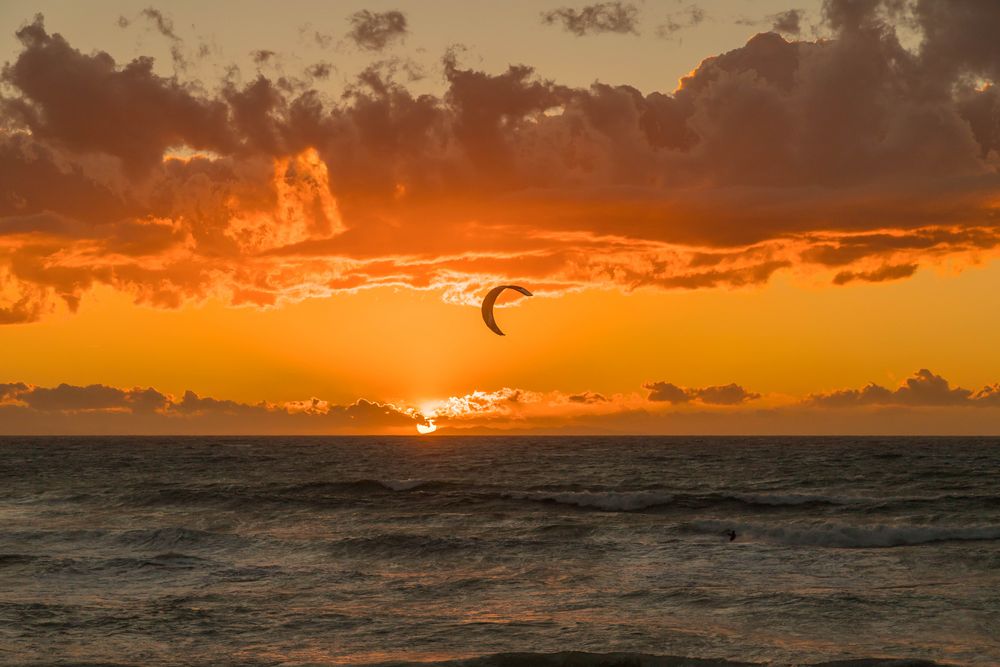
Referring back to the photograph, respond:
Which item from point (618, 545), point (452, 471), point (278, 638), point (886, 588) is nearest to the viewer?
point (278, 638)

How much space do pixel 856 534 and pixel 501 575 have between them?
55.1 feet

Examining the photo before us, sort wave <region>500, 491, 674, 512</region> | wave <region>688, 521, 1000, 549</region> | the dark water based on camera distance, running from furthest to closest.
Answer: wave <region>500, 491, 674, 512</region>
wave <region>688, 521, 1000, 549</region>
the dark water

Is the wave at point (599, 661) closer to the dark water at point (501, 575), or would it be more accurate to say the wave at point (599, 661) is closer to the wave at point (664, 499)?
the dark water at point (501, 575)

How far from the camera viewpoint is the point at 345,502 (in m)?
57.5

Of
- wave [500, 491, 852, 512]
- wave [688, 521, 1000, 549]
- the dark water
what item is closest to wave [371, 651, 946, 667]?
the dark water

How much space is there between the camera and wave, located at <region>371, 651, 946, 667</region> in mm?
20734

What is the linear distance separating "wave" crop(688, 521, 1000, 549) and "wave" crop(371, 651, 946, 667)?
18.4m

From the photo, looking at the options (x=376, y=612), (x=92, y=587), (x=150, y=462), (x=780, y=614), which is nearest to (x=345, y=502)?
(x=92, y=587)

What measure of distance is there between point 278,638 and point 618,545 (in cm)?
1740

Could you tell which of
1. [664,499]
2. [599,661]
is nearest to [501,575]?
[599,661]

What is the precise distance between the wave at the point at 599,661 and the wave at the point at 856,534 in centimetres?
1844

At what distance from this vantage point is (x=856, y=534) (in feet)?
132

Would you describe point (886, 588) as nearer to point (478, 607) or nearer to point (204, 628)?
point (478, 607)

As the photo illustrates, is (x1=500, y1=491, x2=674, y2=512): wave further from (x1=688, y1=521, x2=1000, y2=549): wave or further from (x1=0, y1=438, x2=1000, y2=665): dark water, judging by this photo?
(x1=688, y1=521, x2=1000, y2=549): wave
